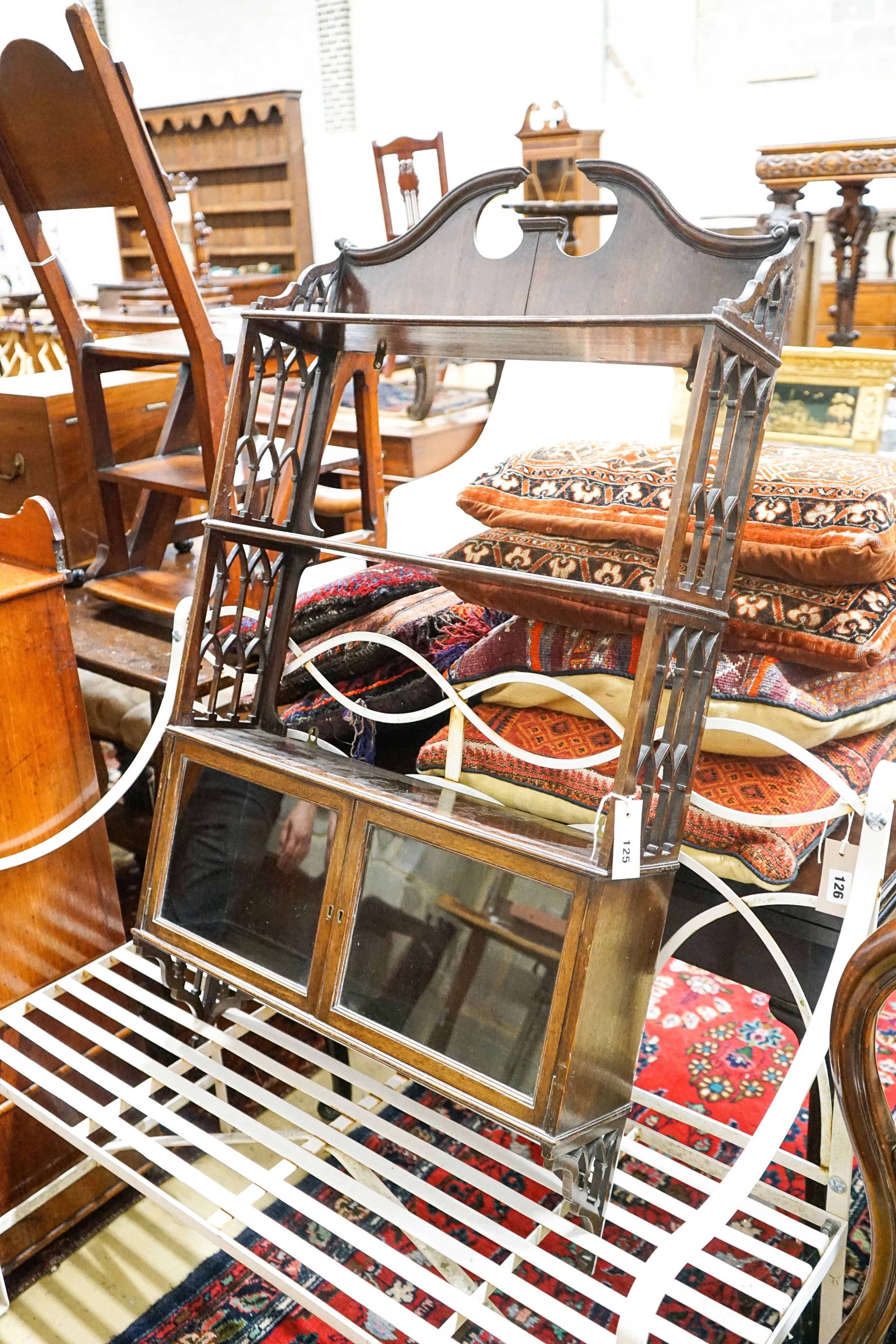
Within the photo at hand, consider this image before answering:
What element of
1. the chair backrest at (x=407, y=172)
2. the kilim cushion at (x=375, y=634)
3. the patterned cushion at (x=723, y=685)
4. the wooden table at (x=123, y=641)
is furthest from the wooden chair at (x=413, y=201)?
the patterned cushion at (x=723, y=685)

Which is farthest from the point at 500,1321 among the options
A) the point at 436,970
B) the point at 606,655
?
the point at 606,655

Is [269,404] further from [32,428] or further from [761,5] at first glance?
[761,5]

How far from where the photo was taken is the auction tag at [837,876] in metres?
1.12

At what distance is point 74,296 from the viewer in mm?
2078

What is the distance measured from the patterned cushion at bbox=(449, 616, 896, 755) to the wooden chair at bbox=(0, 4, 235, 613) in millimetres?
660

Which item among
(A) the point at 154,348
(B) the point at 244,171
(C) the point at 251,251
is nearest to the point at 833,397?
(A) the point at 154,348

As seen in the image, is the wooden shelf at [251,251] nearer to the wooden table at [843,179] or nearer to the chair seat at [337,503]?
the wooden table at [843,179]

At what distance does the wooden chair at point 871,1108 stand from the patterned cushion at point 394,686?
83 cm

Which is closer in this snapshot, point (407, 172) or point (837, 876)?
point (837, 876)

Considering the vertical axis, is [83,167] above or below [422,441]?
above

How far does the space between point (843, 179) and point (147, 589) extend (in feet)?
9.65

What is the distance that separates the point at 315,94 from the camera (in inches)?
307

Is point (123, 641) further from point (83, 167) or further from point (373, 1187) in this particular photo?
point (373, 1187)

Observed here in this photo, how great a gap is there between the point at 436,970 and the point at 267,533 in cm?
54
